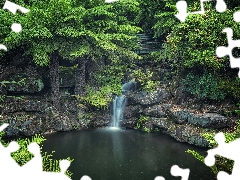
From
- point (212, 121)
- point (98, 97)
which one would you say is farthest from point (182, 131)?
point (98, 97)

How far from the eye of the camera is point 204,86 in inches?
563

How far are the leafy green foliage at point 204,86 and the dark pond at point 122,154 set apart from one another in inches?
119

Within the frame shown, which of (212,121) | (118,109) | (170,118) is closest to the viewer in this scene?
(212,121)

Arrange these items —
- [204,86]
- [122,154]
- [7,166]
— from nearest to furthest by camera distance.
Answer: [7,166] → [122,154] → [204,86]

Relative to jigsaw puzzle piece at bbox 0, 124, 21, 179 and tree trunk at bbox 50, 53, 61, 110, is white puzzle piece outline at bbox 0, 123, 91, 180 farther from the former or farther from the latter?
tree trunk at bbox 50, 53, 61, 110

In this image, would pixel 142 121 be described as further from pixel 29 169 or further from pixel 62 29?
pixel 29 169

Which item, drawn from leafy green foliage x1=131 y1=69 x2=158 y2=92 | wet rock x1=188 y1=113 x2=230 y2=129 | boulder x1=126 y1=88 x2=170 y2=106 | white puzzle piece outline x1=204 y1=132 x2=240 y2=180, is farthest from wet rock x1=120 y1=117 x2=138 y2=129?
white puzzle piece outline x1=204 y1=132 x2=240 y2=180

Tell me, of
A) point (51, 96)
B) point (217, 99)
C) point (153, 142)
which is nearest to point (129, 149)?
point (153, 142)

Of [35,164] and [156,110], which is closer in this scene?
[35,164]

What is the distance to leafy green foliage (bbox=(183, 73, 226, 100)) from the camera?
13.7 meters

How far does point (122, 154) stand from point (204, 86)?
6.25m

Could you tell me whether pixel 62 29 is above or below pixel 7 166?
above

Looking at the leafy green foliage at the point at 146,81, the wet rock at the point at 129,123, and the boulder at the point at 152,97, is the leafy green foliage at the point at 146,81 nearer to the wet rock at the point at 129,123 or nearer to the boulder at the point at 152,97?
the boulder at the point at 152,97

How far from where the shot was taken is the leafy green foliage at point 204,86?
44.9 ft
